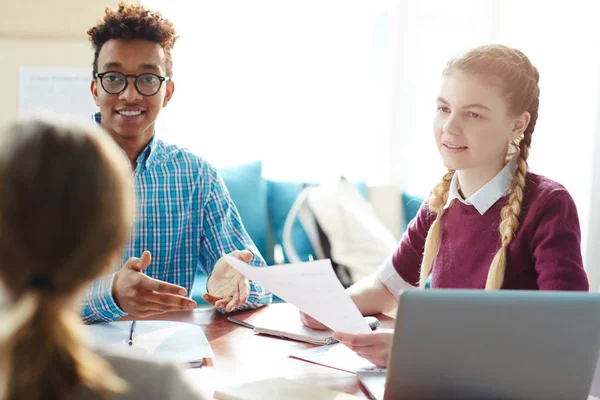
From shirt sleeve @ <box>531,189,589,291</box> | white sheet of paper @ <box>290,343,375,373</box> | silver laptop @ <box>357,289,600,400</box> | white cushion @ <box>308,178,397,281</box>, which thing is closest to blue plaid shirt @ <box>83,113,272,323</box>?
white sheet of paper @ <box>290,343,375,373</box>

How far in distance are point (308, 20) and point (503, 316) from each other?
2.92 metres

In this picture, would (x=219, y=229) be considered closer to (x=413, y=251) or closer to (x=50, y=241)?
(x=413, y=251)

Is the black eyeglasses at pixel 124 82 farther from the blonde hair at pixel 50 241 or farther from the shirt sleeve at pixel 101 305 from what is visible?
the blonde hair at pixel 50 241

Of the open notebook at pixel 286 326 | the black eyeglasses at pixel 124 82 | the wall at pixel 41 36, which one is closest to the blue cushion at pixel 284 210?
the wall at pixel 41 36

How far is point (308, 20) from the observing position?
11.9 feet

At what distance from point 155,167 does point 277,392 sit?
103cm

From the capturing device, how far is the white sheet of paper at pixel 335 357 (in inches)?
49.5

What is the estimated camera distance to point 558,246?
138cm

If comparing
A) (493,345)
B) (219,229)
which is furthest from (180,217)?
(493,345)

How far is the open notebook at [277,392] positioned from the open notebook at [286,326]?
298mm

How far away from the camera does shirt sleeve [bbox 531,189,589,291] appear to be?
52.9 inches

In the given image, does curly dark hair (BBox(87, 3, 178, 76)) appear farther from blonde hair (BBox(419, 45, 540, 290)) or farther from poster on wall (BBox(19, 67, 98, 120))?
poster on wall (BBox(19, 67, 98, 120))

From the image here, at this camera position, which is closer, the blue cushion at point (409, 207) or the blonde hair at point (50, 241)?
the blonde hair at point (50, 241)

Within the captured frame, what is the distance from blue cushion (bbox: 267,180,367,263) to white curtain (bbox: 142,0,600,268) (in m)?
0.22
